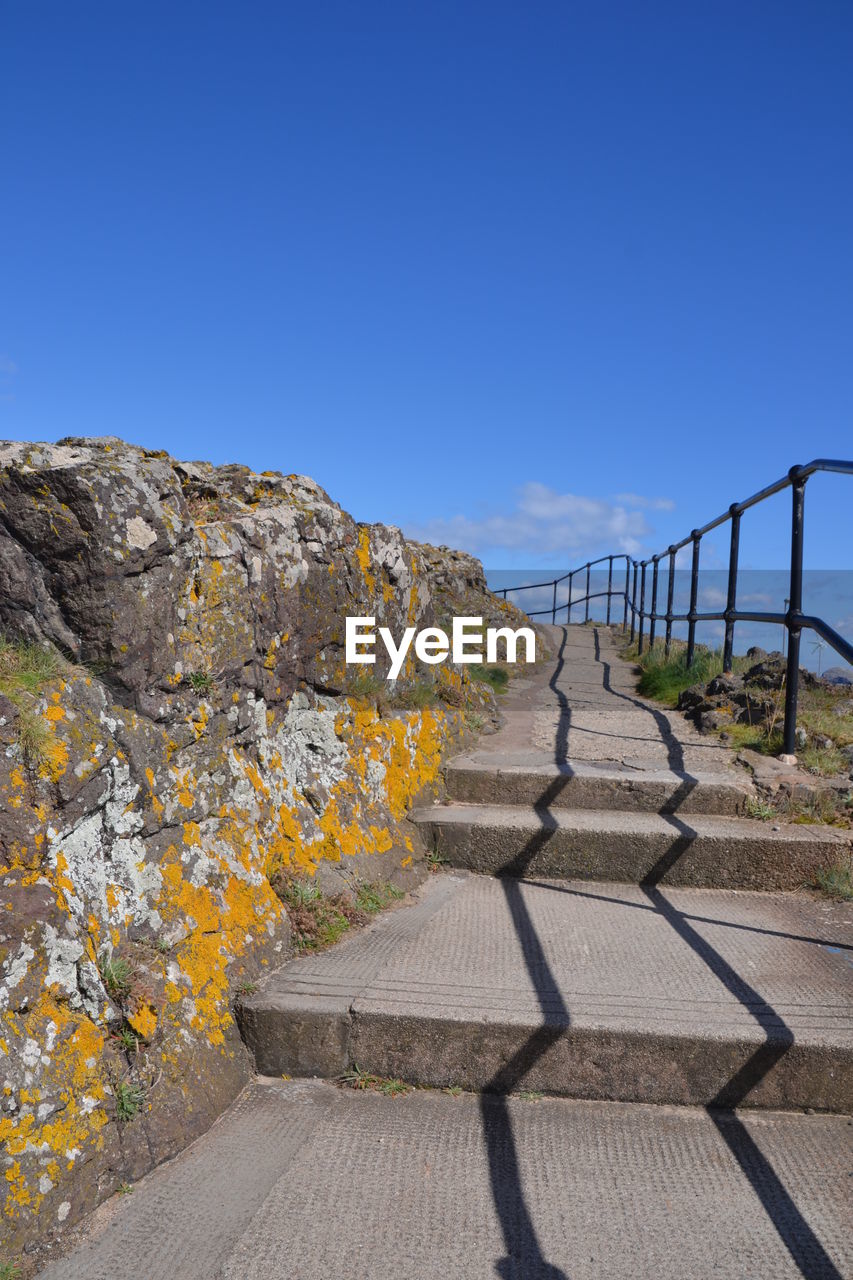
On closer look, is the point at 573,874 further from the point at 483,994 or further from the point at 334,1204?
the point at 334,1204

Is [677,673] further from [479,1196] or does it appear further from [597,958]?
[479,1196]

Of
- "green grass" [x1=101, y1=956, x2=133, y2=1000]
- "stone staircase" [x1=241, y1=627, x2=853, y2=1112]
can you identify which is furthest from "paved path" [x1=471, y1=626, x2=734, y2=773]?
"green grass" [x1=101, y1=956, x2=133, y2=1000]

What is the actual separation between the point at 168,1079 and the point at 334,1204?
0.51 meters

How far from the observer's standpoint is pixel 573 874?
3.93 m

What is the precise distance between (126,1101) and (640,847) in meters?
2.35

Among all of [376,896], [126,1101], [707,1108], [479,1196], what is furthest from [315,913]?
[707,1108]

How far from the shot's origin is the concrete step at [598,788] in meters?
4.20

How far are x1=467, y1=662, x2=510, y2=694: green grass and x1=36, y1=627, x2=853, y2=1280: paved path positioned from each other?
365 centimetres

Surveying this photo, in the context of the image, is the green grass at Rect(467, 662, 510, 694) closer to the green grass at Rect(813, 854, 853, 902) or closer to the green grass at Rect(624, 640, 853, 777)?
the green grass at Rect(624, 640, 853, 777)

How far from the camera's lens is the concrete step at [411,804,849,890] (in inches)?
149

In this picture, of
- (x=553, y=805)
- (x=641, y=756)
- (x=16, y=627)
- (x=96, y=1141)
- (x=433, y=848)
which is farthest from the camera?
(x=641, y=756)

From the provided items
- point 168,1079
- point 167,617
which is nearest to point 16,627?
point 167,617

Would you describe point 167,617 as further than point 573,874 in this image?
No

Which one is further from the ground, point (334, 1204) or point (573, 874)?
point (573, 874)
